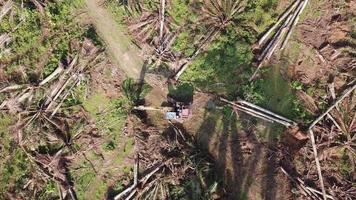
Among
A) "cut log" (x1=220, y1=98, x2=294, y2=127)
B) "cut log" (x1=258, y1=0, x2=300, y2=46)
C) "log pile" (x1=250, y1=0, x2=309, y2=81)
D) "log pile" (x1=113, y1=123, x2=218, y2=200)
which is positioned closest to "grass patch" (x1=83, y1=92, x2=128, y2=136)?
"log pile" (x1=113, y1=123, x2=218, y2=200)

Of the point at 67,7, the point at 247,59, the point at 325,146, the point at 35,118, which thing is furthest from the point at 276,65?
the point at 35,118

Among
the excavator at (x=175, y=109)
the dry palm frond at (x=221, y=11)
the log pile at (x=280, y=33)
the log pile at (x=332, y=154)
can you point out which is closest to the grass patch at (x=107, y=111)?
the excavator at (x=175, y=109)

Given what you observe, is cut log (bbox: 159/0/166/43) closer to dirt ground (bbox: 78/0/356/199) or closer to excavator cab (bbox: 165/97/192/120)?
dirt ground (bbox: 78/0/356/199)

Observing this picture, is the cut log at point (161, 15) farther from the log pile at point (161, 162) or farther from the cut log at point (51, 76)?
the cut log at point (51, 76)

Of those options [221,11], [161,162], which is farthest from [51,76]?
[221,11]

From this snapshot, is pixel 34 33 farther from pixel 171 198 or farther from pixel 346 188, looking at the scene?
pixel 346 188

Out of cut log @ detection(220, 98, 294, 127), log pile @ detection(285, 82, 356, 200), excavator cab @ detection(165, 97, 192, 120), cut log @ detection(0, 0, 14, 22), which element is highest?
cut log @ detection(0, 0, 14, 22)

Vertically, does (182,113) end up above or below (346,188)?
above
